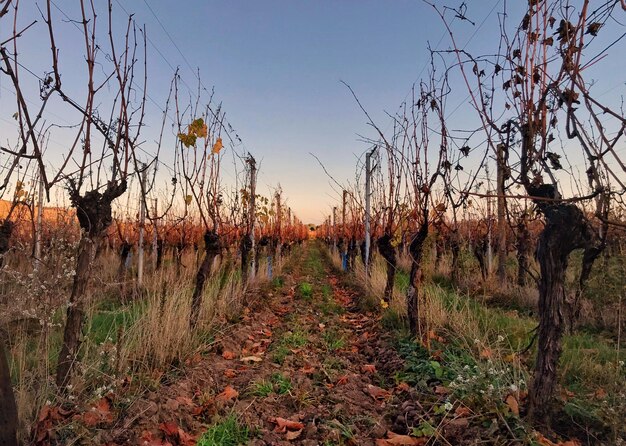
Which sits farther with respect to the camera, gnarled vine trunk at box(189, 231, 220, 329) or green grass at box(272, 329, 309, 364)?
gnarled vine trunk at box(189, 231, 220, 329)

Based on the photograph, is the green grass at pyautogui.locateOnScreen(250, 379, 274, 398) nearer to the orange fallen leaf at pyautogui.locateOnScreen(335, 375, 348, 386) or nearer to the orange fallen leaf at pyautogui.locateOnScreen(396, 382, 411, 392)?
the orange fallen leaf at pyautogui.locateOnScreen(335, 375, 348, 386)

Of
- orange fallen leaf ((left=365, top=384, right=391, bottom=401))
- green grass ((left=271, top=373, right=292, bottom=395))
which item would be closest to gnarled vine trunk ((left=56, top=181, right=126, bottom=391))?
green grass ((left=271, top=373, right=292, bottom=395))

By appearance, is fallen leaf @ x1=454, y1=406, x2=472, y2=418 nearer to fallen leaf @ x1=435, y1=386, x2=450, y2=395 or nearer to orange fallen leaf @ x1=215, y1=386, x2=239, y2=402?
fallen leaf @ x1=435, y1=386, x2=450, y2=395

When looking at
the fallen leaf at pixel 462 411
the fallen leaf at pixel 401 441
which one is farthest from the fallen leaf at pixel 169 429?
the fallen leaf at pixel 462 411

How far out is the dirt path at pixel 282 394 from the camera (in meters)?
2.66

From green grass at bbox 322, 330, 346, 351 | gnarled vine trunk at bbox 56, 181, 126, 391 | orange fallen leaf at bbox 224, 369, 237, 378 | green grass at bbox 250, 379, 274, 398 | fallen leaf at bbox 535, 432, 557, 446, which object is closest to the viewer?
fallen leaf at bbox 535, 432, 557, 446

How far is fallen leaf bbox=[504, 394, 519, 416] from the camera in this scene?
2.57 m

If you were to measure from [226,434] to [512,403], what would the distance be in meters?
1.94

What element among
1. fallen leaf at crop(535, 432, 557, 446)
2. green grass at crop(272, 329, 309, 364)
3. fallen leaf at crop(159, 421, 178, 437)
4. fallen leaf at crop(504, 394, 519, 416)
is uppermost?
fallen leaf at crop(504, 394, 519, 416)

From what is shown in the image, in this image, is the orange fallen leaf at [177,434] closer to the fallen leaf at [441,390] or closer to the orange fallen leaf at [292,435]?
the orange fallen leaf at [292,435]

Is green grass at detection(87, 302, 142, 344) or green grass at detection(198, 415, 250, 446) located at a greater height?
green grass at detection(87, 302, 142, 344)

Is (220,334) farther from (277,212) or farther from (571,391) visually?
(277,212)

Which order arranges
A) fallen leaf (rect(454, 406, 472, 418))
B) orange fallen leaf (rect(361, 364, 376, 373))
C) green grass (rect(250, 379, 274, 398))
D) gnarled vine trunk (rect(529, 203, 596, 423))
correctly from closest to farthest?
gnarled vine trunk (rect(529, 203, 596, 423)) → fallen leaf (rect(454, 406, 472, 418)) → green grass (rect(250, 379, 274, 398)) → orange fallen leaf (rect(361, 364, 376, 373))

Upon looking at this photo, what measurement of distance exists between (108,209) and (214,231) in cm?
303
